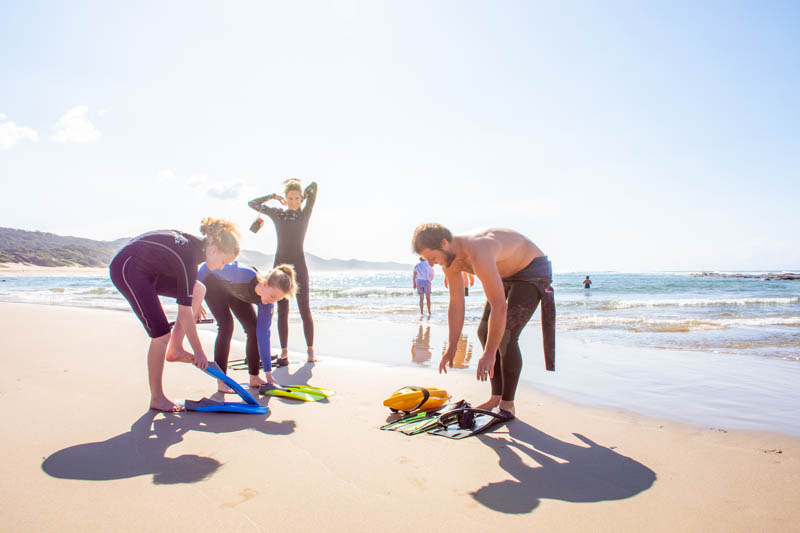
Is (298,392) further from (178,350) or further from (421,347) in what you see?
(421,347)

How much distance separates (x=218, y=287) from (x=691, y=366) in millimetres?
5430

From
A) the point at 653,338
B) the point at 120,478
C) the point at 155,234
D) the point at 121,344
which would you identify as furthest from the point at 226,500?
the point at 653,338

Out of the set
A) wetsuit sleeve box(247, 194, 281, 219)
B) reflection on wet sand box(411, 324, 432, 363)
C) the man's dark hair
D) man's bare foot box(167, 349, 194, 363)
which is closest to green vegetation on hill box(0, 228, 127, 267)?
reflection on wet sand box(411, 324, 432, 363)

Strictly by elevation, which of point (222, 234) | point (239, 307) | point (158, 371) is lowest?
point (158, 371)

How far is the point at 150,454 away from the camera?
2.76 metres

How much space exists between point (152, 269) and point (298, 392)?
1584 mm

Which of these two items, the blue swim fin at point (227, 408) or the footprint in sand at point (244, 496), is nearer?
the footprint in sand at point (244, 496)

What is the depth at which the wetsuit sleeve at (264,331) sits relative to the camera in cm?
452

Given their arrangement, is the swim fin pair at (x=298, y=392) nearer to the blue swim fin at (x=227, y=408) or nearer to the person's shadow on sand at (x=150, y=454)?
the blue swim fin at (x=227, y=408)

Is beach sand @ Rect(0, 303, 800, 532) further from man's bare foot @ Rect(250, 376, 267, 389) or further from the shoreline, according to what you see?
man's bare foot @ Rect(250, 376, 267, 389)

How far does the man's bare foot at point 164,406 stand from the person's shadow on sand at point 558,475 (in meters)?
2.34

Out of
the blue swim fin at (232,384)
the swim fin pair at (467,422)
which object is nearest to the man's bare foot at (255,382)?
the blue swim fin at (232,384)

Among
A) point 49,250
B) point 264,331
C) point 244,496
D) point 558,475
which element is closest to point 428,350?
point 264,331

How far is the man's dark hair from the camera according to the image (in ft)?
10.6
